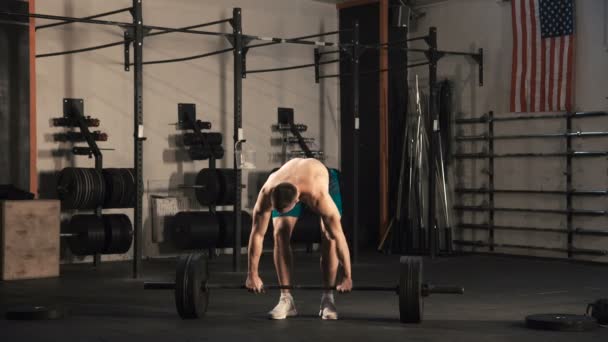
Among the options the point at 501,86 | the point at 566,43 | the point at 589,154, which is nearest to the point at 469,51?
the point at 501,86

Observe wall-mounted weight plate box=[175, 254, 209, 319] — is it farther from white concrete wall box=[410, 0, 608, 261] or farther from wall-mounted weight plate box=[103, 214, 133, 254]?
white concrete wall box=[410, 0, 608, 261]

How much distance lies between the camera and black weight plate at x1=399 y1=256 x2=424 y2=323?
5.35 m

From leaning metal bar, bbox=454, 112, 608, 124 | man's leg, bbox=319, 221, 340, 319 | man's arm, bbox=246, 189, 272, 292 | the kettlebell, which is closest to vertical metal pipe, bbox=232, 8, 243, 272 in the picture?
man's leg, bbox=319, 221, 340, 319

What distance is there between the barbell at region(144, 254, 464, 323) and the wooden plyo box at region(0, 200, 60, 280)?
8.40 ft

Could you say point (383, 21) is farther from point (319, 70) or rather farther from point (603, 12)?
point (603, 12)

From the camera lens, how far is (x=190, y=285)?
555 centimetres

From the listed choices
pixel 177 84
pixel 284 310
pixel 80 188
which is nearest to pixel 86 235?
pixel 80 188

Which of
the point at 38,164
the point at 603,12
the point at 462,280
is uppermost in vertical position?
the point at 603,12

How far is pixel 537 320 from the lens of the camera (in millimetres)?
5387

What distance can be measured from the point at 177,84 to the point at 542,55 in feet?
12.1

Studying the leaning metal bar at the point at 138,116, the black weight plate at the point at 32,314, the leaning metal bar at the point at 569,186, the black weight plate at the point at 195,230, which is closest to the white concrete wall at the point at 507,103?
the leaning metal bar at the point at 569,186

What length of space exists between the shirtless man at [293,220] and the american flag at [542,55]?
4575 millimetres

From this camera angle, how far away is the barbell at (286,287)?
536 centimetres

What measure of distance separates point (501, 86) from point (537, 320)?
16.8 ft
